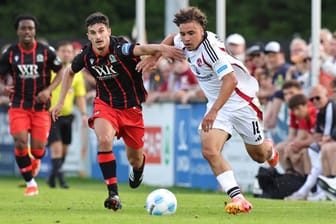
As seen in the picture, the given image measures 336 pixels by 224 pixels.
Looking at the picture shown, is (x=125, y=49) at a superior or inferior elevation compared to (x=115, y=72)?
superior

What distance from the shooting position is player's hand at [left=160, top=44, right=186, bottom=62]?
14602 millimetres

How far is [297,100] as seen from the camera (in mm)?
19688

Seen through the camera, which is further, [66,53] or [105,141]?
[66,53]

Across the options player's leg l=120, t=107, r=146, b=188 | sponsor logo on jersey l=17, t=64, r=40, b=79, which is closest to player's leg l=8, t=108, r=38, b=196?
sponsor logo on jersey l=17, t=64, r=40, b=79

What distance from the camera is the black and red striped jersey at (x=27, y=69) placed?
19703 mm

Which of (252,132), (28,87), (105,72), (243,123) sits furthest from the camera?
(28,87)

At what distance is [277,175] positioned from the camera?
64.1 ft

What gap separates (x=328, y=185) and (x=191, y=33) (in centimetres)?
513

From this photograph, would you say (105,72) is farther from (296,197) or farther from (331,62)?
(331,62)

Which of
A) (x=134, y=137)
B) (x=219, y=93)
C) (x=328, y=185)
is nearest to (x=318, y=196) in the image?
(x=328, y=185)

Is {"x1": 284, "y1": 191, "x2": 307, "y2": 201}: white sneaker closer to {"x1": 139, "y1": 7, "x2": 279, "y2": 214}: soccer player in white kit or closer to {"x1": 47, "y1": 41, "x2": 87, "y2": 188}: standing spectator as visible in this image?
{"x1": 139, "y1": 7, "x2": 279, "y2": 214}: soccer player in white kit

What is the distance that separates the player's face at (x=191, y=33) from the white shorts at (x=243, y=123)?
103 cm

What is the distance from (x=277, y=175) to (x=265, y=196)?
20.0 inches

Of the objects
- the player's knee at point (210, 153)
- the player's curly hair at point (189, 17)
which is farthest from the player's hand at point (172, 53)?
the player's knee at point (210, 153)
